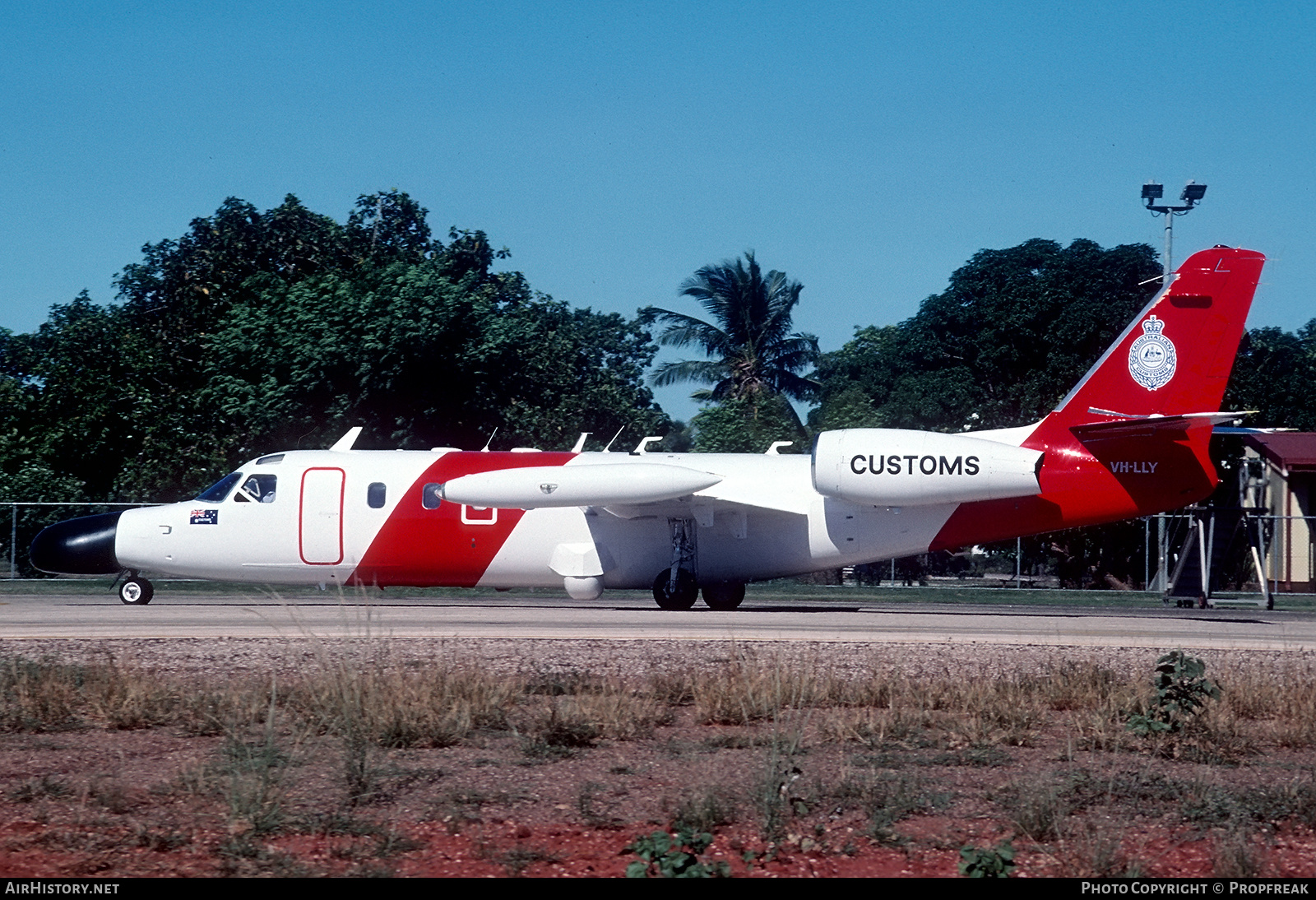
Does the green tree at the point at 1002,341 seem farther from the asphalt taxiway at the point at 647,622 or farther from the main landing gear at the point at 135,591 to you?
the main landing gear at the point at 135,591

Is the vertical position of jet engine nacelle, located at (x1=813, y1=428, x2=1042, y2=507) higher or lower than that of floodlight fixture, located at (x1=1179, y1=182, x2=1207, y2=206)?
lower

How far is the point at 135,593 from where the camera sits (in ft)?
76.6

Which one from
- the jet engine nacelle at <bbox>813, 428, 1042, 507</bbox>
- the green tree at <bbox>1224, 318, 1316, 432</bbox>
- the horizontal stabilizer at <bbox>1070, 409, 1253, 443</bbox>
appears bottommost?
the jet engine nacelle at <bbox>813, 428, 1042, 507</bbox>

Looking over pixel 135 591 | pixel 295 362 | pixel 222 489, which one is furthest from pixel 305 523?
pixel 295 362

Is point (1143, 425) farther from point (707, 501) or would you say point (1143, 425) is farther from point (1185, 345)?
point (707, 501)

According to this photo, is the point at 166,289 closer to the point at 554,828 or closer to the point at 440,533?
the point at 440,533

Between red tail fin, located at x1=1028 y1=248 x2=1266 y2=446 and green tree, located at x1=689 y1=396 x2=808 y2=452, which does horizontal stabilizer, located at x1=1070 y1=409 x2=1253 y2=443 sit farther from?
green tree, located at x1=689 y1=396 x2=808 y2=452

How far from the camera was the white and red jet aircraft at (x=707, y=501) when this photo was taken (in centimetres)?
2223

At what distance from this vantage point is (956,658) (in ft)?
49.4

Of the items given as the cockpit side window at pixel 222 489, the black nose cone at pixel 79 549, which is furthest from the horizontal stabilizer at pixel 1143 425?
the black nose cone at pixel 79 549

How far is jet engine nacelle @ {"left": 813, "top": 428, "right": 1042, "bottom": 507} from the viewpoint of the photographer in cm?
2216

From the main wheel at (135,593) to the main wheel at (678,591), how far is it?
28.8ft

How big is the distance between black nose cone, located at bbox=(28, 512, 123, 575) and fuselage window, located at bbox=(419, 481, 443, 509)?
17.3 feet

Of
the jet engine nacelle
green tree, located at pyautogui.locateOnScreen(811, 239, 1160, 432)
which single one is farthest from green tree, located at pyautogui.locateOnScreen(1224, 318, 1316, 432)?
the jet engine nacelle
